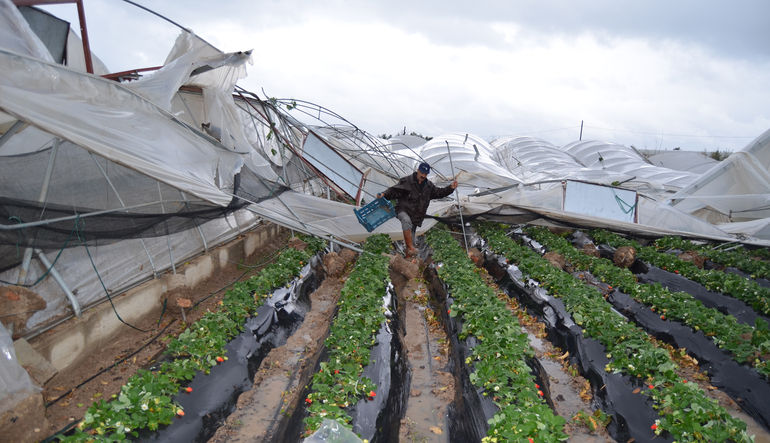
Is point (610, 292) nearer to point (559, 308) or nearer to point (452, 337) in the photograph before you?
point (559, 308)

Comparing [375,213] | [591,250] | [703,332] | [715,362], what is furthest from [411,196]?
[715,362]

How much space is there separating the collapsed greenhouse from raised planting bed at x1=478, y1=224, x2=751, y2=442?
0.8 inches

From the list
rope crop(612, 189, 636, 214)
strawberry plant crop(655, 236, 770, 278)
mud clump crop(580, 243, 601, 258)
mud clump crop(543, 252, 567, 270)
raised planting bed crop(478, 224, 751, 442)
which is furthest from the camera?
rope crop(612, 189, 636, 214)

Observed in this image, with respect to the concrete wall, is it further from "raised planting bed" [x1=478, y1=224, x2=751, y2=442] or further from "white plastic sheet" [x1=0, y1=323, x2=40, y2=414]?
"raised planting bed" [x1=478, y1=224, x2=751, y2=442]

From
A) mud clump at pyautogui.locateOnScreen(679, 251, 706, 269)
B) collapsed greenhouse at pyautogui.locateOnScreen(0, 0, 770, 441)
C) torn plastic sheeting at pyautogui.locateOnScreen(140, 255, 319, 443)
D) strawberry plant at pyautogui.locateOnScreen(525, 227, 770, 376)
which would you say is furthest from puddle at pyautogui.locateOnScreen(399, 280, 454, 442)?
mud clump at pyautogui.locateOnScreen(679, 251, 706, 269)

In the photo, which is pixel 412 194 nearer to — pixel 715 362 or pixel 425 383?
pixel 425 383

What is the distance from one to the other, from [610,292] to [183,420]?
675cm

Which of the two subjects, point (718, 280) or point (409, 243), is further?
point (409, 243)

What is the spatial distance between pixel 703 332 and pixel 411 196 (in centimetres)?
548

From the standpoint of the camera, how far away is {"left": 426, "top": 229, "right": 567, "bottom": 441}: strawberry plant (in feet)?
10.7

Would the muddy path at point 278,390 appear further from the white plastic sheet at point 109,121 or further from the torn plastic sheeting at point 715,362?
the torn plastic sheeting at point 715,362

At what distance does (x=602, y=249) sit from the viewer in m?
10.6

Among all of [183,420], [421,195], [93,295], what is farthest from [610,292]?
[93,295]

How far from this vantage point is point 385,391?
13.7 ft
